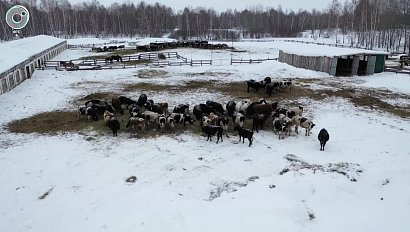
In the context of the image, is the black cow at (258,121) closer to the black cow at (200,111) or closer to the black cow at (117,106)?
the black cow at (200,111)

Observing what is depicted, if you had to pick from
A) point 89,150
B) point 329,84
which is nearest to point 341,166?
point 89,150

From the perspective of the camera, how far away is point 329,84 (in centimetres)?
2684

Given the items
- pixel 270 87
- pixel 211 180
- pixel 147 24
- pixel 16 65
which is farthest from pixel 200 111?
pixel 147 24

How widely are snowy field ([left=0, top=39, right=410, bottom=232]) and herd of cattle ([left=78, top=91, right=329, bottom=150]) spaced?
56 centimetres

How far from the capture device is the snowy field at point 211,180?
9.48 m

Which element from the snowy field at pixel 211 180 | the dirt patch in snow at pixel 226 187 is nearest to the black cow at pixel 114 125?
the snowy field at pixel 211 180

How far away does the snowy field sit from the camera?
9477mm

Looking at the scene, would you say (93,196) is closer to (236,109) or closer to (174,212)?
(174,212)

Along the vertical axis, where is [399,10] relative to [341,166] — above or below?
above

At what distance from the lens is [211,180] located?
11.5 metres

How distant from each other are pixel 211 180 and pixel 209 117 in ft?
16.2

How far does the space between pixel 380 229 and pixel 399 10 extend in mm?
66876

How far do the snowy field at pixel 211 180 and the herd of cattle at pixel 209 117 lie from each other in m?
0.56

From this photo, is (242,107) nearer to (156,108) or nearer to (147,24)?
(156,108)
